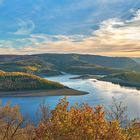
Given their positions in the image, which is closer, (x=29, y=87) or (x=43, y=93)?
(x=43, y=93)

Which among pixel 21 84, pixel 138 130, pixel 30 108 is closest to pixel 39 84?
pixel 21 84

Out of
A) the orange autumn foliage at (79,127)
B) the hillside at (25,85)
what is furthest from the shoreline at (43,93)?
the orange autumn foliage at (79,127)

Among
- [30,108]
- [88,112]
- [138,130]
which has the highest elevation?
[88,112]

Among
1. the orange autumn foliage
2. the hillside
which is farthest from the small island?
the orange autumn foliage

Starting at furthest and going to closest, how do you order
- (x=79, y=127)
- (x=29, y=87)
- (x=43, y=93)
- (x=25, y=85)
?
(x=25, y=85) → (x=29, y=87) → (x=43, y=93) → (x=79, y=127)

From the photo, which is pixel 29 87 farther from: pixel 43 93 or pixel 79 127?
pixel 79 127

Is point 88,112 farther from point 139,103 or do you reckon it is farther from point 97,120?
point 139,103

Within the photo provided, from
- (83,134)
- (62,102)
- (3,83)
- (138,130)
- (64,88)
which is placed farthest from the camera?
(3,83)

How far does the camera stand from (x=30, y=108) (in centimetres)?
11488

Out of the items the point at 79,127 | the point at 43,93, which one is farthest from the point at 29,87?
the point at 79,127

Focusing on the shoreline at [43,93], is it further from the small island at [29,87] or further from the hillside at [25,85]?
the hillside at [25,85]

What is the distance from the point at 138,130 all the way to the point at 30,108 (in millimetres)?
94513

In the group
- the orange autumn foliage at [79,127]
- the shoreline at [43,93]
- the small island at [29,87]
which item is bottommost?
the shoreline at [43,93]

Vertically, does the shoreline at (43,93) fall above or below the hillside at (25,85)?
below
